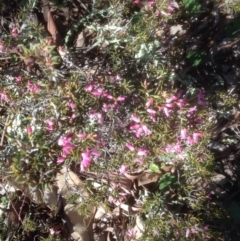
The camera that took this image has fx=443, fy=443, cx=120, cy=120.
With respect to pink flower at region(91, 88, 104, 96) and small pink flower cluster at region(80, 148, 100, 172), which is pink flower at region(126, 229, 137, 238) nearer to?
small pink flower cluster at region(80, 148, 100, 172)

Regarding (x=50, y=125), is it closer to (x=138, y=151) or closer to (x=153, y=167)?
(x=138, y=151)

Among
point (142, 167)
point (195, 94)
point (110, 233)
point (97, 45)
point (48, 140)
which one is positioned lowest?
point (110, 233)

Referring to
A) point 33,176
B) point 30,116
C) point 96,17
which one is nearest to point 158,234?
point 33,176

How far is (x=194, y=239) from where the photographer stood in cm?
309

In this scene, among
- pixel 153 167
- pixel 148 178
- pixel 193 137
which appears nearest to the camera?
pixel 193 137

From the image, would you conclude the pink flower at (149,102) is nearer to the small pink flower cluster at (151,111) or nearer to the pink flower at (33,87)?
the small pink flower cluster at (151,111)

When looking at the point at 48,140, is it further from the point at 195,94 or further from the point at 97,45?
the point at 195,94

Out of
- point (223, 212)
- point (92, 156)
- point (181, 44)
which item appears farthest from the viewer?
point (181, 44)

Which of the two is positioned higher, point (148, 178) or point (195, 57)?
point (195, 57)

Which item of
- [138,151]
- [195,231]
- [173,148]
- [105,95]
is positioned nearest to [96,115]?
[105,95]

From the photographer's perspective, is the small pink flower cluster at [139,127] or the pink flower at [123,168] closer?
the small pink flower cluster at [139,127]

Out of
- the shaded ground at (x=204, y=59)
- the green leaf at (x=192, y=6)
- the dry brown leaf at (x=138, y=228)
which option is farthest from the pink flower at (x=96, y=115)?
the green leaf at (x=192, y=6)

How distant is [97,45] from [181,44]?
68cm

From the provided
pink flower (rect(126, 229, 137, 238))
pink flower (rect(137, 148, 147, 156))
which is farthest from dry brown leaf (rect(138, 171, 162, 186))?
pink flower (rect(137, 148, 147, 156))
